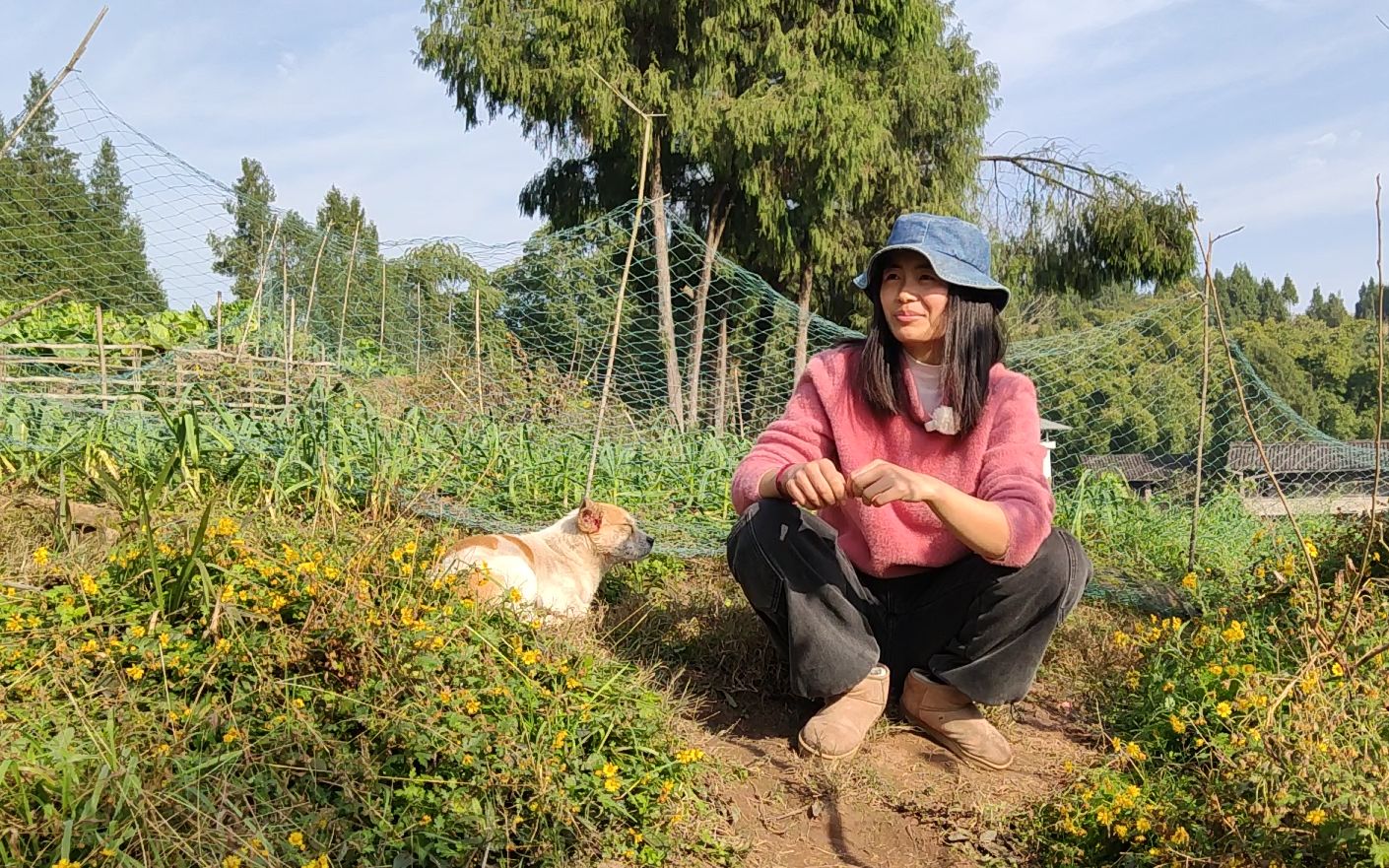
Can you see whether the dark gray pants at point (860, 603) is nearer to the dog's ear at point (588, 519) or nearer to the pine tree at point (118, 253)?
the dog's ear at point (588, 519)

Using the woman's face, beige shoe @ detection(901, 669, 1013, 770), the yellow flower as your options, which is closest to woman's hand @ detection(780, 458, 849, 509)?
the woman's face

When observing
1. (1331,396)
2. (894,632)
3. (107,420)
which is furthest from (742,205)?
(1331,396)

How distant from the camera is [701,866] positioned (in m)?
1.90

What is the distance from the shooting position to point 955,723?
2.40 metres

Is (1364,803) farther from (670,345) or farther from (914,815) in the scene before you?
Result: (670,345)

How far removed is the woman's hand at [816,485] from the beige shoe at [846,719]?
0.51m

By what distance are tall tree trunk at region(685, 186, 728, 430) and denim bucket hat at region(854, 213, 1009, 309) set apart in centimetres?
430

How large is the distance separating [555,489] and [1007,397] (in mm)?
2462

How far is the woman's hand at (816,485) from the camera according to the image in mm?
2090

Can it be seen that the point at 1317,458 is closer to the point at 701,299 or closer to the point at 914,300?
the point at 701,299

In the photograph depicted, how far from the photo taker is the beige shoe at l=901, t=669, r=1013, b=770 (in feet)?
7.75

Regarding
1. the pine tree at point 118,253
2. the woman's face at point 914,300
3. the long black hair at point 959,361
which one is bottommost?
the long black hair at point 959,361

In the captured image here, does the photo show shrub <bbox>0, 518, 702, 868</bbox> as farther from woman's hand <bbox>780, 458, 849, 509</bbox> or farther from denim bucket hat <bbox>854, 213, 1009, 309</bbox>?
denim bucket hat <bbox>854, 213, 1009, 309</bbox>

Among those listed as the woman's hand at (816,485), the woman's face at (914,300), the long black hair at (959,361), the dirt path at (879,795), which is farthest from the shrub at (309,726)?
the woman's face at (914,300)
